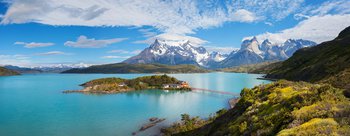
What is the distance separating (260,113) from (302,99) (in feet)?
17.5

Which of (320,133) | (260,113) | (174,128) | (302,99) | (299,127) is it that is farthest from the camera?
(174,128)

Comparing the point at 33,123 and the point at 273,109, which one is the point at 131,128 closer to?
the point at 33,123

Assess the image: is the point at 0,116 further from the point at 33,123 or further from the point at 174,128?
the point at 174,128

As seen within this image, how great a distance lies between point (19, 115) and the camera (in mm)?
100625

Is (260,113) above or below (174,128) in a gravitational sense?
above

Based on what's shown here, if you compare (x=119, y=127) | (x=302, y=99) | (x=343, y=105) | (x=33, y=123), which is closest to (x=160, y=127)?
(x=119, y=127)

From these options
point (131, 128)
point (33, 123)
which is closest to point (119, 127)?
point (131, 128)

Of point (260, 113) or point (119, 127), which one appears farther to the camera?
point (119, 127)

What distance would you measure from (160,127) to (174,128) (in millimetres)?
7584

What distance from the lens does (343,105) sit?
19.6 meters

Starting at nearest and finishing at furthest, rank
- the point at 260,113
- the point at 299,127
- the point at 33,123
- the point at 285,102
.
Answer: the point at 299,127, the point at 285,102, the point at 260,113, the point at 33,123

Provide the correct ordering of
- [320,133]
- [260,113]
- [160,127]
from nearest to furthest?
1. [320,133]
2. [260,113]
3. [160,127]

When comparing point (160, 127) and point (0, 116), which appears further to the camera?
point (0, 116)

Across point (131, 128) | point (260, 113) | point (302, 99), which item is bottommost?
point (131, 128)
